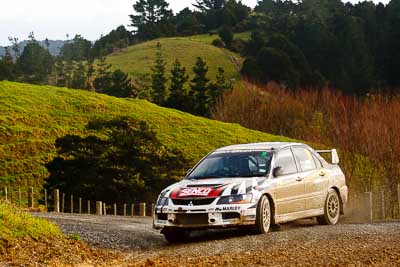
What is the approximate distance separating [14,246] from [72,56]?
123029 millimetres

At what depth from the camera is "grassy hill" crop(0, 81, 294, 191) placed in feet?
147

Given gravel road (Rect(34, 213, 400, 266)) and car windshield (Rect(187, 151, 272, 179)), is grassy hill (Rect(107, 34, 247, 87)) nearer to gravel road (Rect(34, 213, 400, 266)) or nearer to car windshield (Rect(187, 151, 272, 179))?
car windshield (Rect(187, 151, 272, 179))

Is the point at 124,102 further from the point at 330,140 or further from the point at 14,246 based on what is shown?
the point at 14,246

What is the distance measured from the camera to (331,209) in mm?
14055

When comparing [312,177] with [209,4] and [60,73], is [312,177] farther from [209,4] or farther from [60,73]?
[209,4]

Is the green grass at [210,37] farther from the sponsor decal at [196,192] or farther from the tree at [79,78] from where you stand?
the sponsor decal at [196,192]

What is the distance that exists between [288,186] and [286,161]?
1.96 ft

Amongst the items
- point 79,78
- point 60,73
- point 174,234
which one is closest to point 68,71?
point 60,73

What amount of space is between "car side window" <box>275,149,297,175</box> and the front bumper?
1.58 meters

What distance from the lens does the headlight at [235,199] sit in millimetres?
11344

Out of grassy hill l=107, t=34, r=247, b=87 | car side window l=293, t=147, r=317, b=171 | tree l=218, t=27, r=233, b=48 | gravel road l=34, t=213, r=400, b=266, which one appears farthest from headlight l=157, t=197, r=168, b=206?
tree l=218, t=27, r=233, b=48

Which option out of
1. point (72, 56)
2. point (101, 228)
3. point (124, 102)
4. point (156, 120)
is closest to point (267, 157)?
point (101, 228)

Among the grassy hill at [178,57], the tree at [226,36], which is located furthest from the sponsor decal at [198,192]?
the tree at [226,36]

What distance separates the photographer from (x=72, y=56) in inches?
5118
